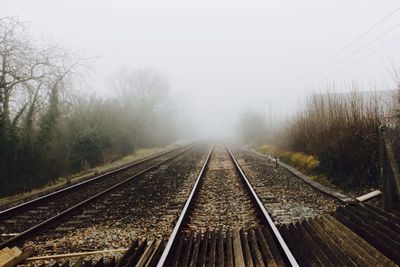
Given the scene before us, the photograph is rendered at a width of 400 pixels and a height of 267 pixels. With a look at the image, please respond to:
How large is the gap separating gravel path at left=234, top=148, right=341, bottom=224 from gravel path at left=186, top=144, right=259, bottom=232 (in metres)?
0.48

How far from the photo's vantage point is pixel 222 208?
732 cm

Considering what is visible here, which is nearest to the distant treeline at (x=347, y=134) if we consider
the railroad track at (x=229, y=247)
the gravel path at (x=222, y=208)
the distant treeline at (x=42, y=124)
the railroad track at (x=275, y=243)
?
the gravel path at (x=222, y=208)

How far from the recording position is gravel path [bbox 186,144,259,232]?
19.7 ft

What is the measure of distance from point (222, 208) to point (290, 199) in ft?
6.54

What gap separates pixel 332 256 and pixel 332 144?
293 inches

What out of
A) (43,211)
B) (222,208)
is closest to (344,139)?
(222,208)

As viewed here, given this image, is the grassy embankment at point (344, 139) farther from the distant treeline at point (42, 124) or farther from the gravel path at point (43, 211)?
the distant treeline at point (42, 124)

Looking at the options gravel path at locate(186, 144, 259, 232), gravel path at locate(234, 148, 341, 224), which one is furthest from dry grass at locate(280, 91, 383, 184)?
gravel path at locate(186, 144, 259, 232)

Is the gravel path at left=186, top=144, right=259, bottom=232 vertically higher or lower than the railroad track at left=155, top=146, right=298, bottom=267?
lower

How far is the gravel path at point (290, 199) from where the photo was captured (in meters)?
6.61

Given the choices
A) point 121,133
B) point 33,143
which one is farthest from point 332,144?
point 121,133

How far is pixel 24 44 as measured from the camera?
16.2 m

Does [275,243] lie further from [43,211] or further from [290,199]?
[43,211]

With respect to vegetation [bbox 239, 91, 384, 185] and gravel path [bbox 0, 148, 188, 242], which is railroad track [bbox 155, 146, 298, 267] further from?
vegetation [bbox 239, 91, 384, 185]
